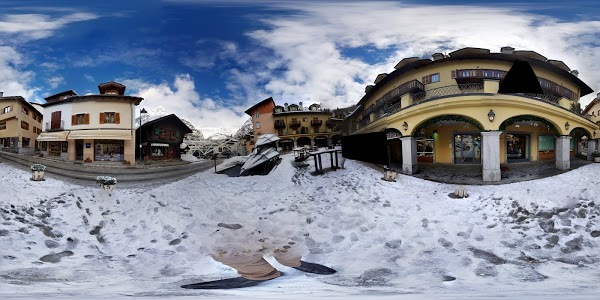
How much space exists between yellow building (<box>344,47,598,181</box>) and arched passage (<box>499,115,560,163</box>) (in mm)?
13

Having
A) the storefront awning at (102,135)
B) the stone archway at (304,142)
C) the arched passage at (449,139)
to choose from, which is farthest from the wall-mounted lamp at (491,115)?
the storefront awning at (102,135)

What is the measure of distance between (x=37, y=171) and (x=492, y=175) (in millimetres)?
6280

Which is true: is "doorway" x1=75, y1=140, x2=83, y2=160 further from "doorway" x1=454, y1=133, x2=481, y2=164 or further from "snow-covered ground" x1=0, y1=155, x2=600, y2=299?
"doorway" x1=454, y1=133, x2=481, y2=164

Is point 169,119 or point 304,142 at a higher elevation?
point 169,119

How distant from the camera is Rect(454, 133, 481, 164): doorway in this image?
4.35 m

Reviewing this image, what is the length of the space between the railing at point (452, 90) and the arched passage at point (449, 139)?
1.24 feet

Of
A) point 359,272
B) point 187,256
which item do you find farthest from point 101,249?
point 359,272

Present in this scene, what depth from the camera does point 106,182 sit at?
3334mm

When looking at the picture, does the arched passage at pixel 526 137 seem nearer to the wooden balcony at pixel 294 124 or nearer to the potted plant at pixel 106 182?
the wooden balcony at pixel 294 124

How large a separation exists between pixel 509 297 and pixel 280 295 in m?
1.47

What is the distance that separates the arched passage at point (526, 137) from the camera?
428 cm

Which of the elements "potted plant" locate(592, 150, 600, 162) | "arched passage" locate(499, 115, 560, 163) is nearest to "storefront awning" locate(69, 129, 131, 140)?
"arched passage" locate(499, 115, 560, 163)

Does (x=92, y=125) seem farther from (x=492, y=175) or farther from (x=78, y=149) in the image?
(x=492, y=175)

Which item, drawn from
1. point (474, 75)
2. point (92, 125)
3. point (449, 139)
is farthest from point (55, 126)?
point (449, 139)
